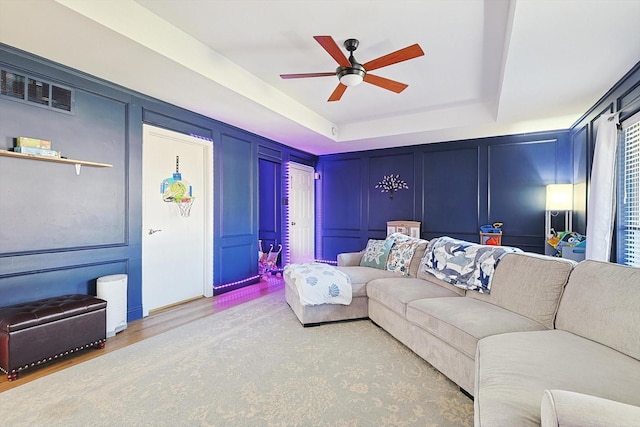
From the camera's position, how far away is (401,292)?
2.85 meters


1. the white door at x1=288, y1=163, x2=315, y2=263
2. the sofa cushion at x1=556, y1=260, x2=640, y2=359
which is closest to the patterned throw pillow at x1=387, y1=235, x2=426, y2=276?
the sofa cushion at x1=556, y1=260, x2=640, y2=359

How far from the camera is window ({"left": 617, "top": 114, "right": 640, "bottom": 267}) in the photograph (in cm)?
291

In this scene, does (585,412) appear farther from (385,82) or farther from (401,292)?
(385,82)

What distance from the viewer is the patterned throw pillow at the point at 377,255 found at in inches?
154

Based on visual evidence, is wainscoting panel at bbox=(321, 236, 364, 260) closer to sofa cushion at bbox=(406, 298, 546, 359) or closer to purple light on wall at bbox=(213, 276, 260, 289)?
purple light on wall at bbox=(213, 276, 260, 289)

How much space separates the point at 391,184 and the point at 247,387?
481 centimetres

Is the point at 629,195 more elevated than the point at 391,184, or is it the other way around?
the point at 391,184

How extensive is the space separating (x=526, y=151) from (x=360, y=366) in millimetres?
4509

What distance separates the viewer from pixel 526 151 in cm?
497

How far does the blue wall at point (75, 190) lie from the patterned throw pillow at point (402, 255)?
2.90m

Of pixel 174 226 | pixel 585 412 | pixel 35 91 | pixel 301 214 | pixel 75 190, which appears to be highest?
pixel 35 91

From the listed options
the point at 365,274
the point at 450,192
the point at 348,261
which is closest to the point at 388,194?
the point at 450,192

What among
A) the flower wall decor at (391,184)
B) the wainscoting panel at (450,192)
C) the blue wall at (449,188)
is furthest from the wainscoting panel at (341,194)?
the wainscoting panel at (450,192)

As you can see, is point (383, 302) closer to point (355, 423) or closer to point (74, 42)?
point (355, 423)
